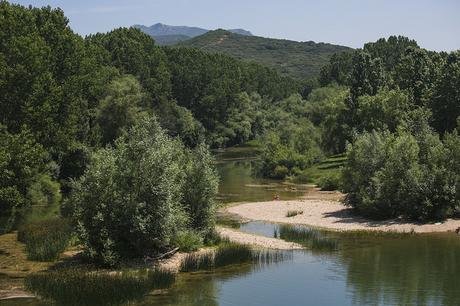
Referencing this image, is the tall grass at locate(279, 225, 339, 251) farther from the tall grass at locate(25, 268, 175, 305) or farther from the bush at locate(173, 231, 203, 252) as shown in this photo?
the tall grass at locate(25, 268, 175, 305)

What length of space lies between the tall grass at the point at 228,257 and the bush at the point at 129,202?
88.4 inches

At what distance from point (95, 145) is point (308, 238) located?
153 feet

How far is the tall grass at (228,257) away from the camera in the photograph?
128 ft

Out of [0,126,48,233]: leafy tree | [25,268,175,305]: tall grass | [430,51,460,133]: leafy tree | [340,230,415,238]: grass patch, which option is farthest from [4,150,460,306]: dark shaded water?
[430,51,460,133]: leafy tree

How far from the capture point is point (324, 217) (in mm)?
62156

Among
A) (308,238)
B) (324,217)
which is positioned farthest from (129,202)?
(324,217)

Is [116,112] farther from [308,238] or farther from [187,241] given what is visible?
[187,241]

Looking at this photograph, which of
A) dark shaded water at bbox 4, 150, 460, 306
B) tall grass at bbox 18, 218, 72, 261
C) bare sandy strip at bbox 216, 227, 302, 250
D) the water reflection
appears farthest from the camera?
bare sandy strip at bbox 216, 227, 302, 250

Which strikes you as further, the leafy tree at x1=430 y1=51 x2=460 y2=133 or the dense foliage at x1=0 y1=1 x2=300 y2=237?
the leafy tree at x1=430 y1=51 x2=460 y2=133

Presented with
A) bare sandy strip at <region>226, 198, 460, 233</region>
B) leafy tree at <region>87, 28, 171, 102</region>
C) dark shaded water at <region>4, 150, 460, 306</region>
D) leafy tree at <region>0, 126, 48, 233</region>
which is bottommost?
dark shaded water at <region>4, 150, 460, 306</region>

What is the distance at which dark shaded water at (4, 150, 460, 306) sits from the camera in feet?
107

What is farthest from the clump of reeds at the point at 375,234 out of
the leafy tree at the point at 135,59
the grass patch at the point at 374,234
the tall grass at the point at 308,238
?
the leafy tree at the point at 135,59

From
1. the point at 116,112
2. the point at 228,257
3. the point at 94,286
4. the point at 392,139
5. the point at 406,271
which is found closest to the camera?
the point at 94,286

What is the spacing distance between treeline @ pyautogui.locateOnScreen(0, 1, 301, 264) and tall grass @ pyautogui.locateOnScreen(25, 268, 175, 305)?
13.9ft
